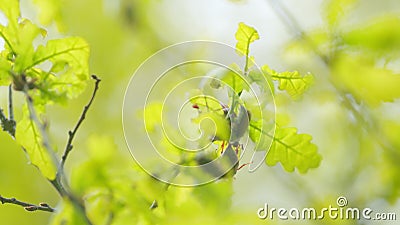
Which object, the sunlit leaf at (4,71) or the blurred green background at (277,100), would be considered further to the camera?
the blurred green background at (277,100)

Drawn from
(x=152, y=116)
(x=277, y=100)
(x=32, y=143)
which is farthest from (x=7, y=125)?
(x=277, y=100)

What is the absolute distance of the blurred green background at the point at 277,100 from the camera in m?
0.64

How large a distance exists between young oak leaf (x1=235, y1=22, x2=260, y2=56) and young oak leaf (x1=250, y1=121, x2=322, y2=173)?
7 cm

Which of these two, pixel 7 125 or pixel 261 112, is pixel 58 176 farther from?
pixel 261 112

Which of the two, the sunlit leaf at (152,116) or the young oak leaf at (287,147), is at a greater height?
the sunlit leaf at (152,116)

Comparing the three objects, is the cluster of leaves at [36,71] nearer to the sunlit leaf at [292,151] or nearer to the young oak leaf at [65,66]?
the young oak leaf at [65,66]

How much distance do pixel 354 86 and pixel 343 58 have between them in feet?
0.16

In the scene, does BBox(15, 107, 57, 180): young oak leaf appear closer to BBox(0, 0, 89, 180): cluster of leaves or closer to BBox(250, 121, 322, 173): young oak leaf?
BBox(0, 0, 89, 180): cluster of leaves

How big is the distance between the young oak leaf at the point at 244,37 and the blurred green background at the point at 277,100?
0.41 ft

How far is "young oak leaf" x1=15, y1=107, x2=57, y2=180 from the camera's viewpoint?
0.47 m

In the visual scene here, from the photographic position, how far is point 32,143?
48 cm

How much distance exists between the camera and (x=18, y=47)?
48 cm

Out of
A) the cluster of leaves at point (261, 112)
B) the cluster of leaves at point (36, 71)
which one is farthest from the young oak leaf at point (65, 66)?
the cluster of leaves at point (261, 112)

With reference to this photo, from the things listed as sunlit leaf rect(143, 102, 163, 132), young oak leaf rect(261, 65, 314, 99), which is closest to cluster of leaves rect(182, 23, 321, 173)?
young oak leaf rect(261, 65, 314, 99)
